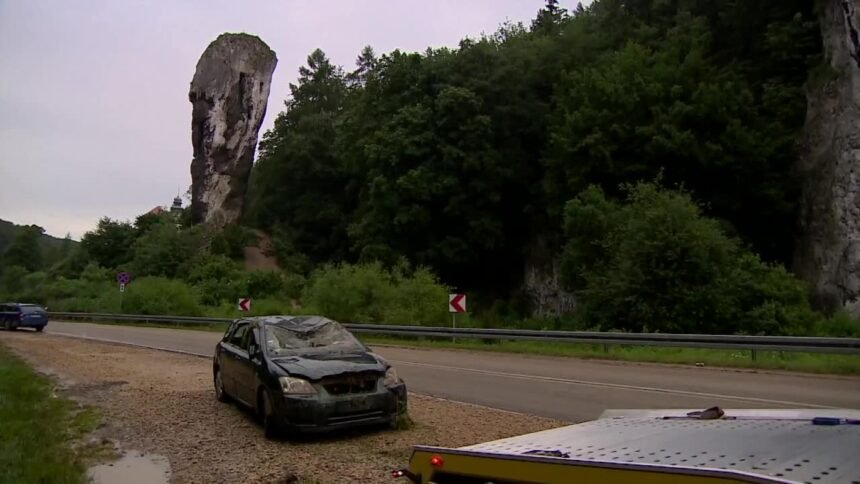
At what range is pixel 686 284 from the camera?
25.1 meters

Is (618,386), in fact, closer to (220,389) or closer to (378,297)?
(220,389)

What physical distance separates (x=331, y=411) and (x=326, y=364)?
0.72m

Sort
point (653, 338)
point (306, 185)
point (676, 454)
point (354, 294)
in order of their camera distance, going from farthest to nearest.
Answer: point (306, 185) < point (354, 294) < point (653, 338) < point (676, 454)

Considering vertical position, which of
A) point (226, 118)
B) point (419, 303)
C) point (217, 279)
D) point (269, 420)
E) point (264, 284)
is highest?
point (226, 118)

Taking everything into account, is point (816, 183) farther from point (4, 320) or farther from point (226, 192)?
point (226, 192)

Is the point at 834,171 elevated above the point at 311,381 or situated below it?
above

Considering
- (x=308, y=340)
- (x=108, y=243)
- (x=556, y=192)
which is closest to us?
(x=308, y=340)

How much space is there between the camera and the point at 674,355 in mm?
18422

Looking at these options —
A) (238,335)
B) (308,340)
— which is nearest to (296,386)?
(308,340)

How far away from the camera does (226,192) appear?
6925 centimetres

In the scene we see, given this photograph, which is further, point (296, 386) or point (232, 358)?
point (232, 358)

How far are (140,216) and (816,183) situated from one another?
69.6m

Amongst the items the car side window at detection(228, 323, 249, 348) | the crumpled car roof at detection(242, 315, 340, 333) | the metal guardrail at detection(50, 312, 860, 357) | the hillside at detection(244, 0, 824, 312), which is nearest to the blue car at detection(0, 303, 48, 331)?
the hillside at detection(244, 0, 824, 312)

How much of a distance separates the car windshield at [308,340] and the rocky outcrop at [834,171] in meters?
24.2
